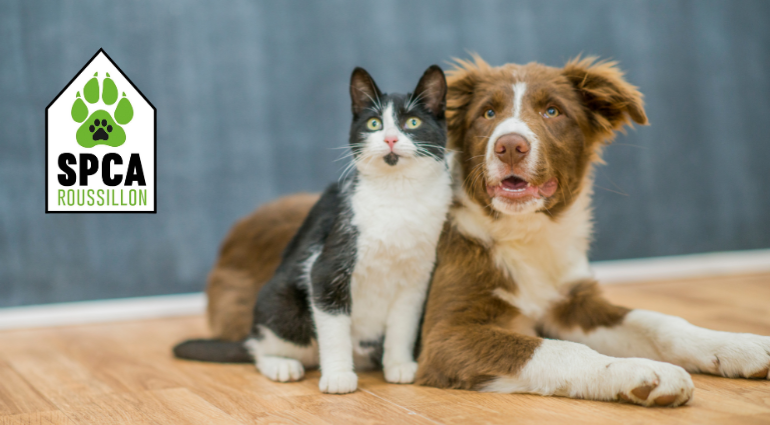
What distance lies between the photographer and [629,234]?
3.63 m

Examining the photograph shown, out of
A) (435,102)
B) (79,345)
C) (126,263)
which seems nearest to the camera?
(435,102)

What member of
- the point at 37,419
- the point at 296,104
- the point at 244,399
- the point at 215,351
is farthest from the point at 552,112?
the point at 296,104

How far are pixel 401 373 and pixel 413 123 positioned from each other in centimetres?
63

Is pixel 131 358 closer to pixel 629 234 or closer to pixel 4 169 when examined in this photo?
pixel 4 169

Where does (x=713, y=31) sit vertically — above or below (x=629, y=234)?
above

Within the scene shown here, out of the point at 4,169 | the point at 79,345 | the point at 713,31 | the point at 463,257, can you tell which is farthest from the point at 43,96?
the point at 713,31

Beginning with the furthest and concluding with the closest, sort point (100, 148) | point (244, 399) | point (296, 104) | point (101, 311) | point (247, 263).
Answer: point (296, 104)
point (101, 311)
point (100, 148)
point (247, 263)
point (244, 399)

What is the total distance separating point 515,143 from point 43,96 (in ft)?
6.98

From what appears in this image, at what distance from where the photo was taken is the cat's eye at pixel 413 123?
5.27ft

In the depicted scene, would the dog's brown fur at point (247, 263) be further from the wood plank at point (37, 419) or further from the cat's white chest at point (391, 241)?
the wood plank at point (37, 419)

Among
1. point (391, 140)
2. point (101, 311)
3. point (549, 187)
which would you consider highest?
point (391, 140)

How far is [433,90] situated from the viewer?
1636mm

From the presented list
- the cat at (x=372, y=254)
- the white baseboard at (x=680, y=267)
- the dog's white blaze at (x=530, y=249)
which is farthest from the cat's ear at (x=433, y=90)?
the white baseboard at (x=680, y=267)

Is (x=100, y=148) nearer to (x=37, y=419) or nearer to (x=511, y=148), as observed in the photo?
(x=37, y=419)
